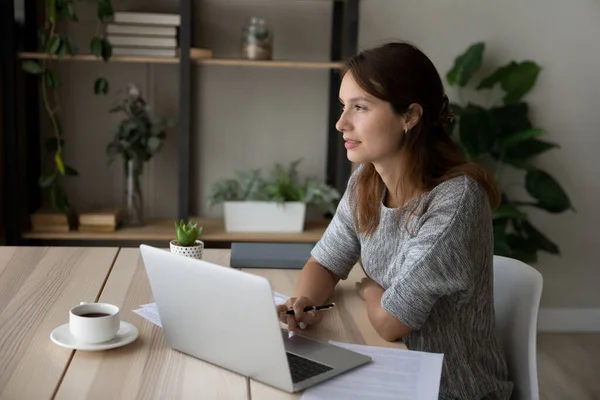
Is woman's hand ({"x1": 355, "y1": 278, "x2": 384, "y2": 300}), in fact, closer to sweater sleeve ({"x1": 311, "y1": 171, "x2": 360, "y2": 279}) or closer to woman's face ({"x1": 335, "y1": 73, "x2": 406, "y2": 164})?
sweater sleeve ({"x1": 311, "y1": 171, "x2": 360, "y2": 279})

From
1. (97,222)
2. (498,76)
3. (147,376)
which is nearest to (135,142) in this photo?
(97,222)

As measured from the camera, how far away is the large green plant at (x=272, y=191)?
3.35m

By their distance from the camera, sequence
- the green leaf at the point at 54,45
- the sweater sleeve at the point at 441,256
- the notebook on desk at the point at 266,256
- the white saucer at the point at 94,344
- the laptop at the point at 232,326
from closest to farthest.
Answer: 1. the laptop at the point at 232,326
2. the white saucer at the point at 94,344
3. the sweater sleeve at the point at 441,256
4. the notebook on desk at the point at 266,256
5. the green leaf at the point at 54,45

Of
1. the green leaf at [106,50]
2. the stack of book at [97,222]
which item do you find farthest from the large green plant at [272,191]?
the green leaf at [106,50]

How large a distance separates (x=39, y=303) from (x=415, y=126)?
2.95ft

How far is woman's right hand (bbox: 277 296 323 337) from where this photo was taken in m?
1.60

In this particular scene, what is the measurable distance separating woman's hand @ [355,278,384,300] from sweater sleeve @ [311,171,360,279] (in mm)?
67

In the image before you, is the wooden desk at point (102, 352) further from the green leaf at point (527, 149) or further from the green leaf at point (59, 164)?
the green leaf at point (527, 149)

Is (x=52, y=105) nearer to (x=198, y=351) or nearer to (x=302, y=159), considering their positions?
(x=302, y=159)

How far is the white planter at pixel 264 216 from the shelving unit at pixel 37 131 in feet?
0.13

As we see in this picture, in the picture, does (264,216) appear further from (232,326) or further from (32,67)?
(232,326)

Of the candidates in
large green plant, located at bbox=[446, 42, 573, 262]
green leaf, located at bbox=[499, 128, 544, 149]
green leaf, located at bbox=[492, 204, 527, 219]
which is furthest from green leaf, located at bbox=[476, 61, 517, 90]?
green leaf, located at bbox=[492, 204, 527, 219]

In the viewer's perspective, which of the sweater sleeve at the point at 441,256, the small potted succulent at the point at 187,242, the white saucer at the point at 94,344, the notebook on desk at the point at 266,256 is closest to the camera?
the white saucer at the point at 94,344

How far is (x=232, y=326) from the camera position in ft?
4.28
